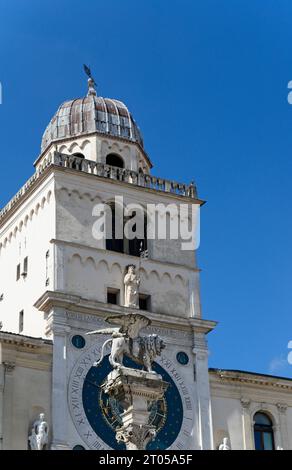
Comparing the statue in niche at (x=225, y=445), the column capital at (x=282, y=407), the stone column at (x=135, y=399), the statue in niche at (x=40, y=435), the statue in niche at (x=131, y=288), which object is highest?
the statue in niche at (x=131, y=288)

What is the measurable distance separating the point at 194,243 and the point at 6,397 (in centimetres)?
1218

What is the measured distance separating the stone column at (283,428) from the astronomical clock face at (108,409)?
4.56 metres

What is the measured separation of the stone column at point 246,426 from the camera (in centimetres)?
4322

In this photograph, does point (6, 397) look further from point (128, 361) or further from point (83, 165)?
point (83, 165)

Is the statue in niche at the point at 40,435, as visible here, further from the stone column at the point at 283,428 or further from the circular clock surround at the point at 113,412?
the stone column at the point at 283,428

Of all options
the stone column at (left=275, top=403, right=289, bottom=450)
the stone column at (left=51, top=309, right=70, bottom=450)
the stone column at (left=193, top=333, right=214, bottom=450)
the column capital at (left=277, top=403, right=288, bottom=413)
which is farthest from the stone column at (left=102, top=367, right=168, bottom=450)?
the column capital at (left=277, top=403, right=288, bottom=413)

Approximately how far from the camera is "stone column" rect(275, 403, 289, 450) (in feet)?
145

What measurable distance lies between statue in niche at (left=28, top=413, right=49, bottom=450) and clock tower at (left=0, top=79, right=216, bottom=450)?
583mm

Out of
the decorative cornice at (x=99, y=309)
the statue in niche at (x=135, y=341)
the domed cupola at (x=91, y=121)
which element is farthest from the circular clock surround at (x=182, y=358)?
the statue in niche at (x=135, y=341)

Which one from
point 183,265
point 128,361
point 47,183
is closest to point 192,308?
point 183,265

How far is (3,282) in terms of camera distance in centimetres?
4675

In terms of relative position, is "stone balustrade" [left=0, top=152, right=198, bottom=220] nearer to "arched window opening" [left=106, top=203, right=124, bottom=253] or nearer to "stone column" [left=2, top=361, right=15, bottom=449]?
"arched window opening" [left=106, top=203, right=124, bottom=253]

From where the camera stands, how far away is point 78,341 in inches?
1613

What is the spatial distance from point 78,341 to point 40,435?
4.59 m
